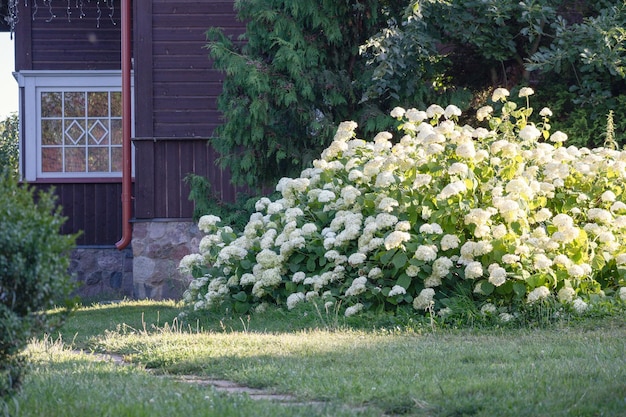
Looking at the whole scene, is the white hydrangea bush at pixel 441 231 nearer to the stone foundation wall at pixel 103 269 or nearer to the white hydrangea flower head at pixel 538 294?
the white hydrangea flower head at pixel 538 294

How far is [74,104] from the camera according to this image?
1409 cm

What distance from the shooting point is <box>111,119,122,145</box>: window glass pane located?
556 inches

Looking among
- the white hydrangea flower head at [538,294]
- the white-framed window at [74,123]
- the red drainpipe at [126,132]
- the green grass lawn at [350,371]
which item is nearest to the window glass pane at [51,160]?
the white-framed window at [74,123]

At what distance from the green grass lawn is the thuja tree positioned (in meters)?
3.15

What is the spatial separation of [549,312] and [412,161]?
1.84 metres

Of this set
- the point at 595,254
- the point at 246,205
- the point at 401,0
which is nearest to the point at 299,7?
the point at 401,0

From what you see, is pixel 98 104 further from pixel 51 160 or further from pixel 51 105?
pixel 51 160

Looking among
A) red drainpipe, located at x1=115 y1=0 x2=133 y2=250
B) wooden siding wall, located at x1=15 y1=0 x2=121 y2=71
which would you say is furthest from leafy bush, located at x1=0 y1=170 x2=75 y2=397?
wooden siding wall, located at x1=15 y1=0 x2=121 y2=71

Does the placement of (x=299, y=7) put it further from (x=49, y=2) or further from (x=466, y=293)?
(x=49, y=2)

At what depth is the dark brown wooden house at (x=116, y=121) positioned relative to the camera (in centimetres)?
1239

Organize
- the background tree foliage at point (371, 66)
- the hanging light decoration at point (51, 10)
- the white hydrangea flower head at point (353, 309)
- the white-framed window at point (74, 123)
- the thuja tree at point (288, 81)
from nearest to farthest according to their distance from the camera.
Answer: the white hydrangea flower head at point (353, 309)
the background tree foliage at point (371, 66)
the thuja tree at point (288, 81)
the hanging light decoration at point (51, 10)
the white-framed window at point (74, 123)

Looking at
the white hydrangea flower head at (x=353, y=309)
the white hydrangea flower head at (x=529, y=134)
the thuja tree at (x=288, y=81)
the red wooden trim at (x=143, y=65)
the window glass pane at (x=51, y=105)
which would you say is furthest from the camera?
the window glass pane at (x=51, y=105)

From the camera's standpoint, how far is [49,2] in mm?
13906

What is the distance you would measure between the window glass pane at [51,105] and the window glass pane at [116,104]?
0.81 metres
